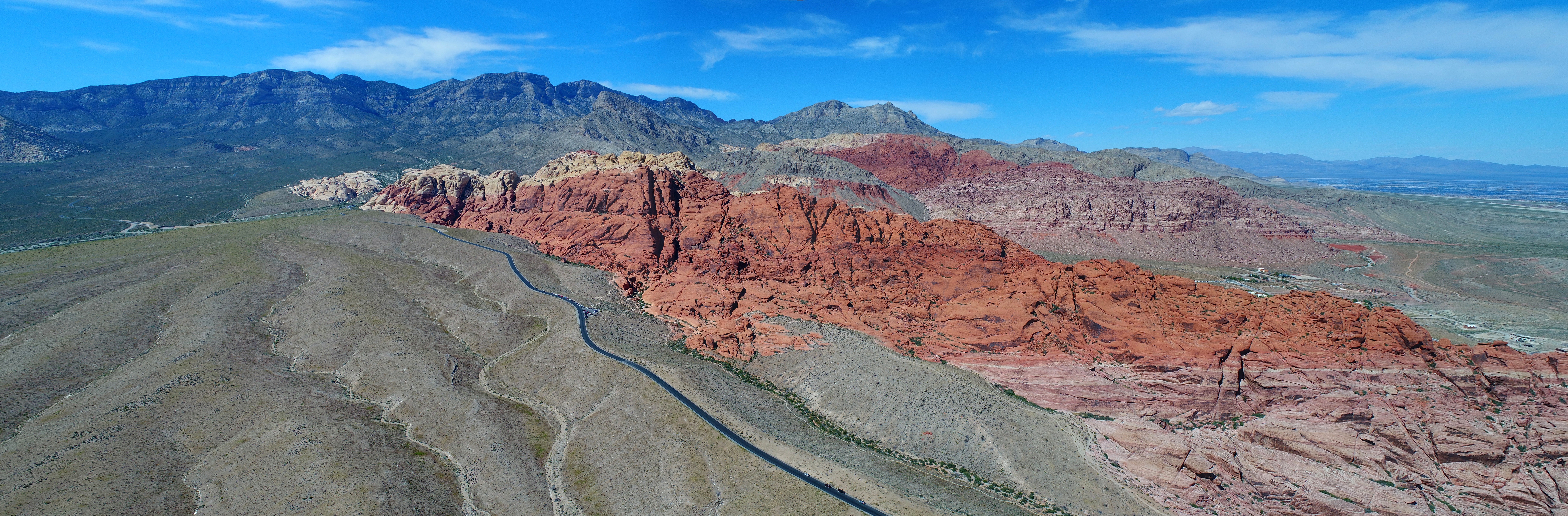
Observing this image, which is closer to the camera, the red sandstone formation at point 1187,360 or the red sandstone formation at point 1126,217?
the red sandstone formation at point 1187,360

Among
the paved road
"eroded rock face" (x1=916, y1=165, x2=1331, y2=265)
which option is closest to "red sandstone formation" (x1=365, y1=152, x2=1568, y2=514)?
the paved road

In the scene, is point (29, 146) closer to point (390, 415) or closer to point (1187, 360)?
point (390, 415)

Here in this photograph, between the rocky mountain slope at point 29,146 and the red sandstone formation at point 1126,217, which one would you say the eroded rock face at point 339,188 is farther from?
the red sandstone formation at point 1126,217

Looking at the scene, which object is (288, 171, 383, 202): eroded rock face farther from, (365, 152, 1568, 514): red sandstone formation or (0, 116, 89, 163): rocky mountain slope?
(365, 152, 1568, 514): red sandstone formation

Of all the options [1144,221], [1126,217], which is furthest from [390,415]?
[1144,221]

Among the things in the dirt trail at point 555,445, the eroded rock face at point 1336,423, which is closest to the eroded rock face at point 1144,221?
the eroded rock face at point 1336,423

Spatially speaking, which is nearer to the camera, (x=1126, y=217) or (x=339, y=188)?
(x=1126, y=217)

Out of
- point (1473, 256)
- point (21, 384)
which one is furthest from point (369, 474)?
point (1473, 256)
